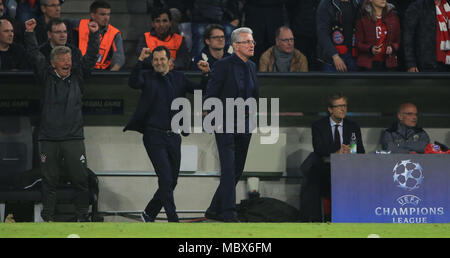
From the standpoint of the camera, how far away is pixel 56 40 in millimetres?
10164

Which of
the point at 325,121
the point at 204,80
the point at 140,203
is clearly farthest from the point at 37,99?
the point at 325,121

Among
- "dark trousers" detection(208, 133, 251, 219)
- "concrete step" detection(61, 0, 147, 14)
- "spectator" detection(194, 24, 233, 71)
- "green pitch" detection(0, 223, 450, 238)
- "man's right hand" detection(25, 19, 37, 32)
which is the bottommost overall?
"green pitch" detection(0, 223, 450, 238)

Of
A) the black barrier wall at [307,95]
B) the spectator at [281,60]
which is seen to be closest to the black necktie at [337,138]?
the black barrier wall at [307,95]

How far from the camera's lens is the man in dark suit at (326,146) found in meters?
10.3

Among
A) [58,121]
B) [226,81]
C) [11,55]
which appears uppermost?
Result: [11,55]

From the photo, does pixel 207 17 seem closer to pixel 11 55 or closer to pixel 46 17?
pixel 46 17

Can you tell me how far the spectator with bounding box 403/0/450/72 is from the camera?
10.9 meters

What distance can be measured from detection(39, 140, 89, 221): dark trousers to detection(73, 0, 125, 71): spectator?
1475 millimetres

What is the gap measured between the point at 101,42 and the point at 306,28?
2575mm

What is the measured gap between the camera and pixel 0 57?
10523 millimetres

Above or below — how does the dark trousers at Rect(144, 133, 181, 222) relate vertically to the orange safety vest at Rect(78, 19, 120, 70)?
below

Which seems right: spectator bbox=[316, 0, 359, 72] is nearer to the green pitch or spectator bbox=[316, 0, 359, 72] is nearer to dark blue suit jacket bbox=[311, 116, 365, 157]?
dark blue suit jacket bbox=[311, 116, 365, 157]

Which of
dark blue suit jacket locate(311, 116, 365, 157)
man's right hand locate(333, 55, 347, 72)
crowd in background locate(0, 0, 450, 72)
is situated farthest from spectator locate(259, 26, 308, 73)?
dark blue suit jacket locate(311, 116, 365, 157)

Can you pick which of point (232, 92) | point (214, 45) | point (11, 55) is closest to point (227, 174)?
point (232, 92)
